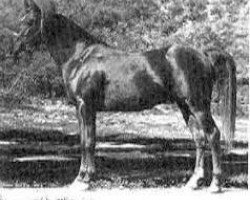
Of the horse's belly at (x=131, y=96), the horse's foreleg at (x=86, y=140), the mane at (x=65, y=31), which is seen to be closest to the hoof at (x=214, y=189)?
the horse's belly at (x=131, y=96)

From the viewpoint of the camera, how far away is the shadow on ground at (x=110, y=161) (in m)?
8.17

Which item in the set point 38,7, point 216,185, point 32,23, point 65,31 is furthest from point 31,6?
point 216,185

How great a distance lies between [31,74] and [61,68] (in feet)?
2.34

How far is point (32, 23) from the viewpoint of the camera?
8.09 metres

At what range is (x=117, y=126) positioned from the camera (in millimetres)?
9633

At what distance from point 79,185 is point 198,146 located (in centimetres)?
166

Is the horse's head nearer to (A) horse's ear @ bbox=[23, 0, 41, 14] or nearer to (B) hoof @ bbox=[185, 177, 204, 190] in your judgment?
(A) horse's ear @ bbox=[23, 0, 41, 14]

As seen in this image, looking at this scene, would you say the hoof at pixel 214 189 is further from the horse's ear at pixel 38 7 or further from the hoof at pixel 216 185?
the horse's ear at pixel 38 7

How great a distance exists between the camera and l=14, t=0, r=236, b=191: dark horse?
776cm

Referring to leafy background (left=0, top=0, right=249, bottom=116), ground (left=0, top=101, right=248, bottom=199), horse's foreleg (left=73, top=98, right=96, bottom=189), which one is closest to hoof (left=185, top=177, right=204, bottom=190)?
ground (left=0, top=101, right=248, bottom=199)

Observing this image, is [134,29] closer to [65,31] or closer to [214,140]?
[65,31]

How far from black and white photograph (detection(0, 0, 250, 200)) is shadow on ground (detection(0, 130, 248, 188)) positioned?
24 mm

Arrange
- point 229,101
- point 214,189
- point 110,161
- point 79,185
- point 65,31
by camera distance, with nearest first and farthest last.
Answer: point 214,189
point 79,185
point 229,101
point 65,31
point 110,161

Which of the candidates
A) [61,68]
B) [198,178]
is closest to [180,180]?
[198,178]
